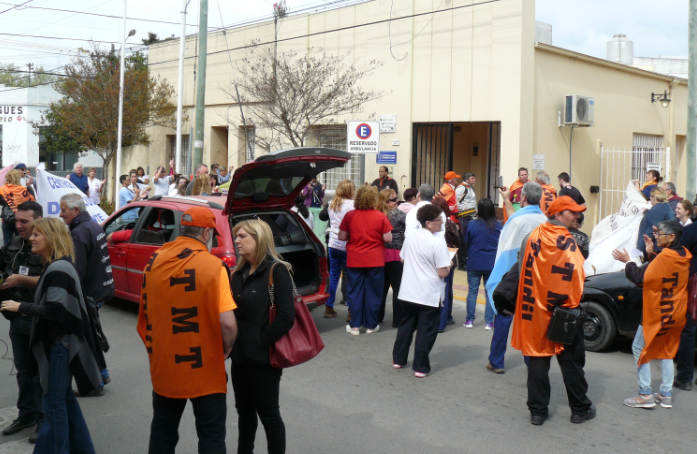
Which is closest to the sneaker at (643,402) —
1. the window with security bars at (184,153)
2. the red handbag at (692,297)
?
the red handbag at (692,297)

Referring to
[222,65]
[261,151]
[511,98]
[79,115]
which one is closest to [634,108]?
[511,98]

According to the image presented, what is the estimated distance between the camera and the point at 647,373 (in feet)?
18.8

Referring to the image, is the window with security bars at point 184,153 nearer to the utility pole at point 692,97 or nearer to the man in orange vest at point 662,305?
the utility pole at point 692,97

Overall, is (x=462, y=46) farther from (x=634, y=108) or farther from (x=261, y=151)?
(x=261, y=151)

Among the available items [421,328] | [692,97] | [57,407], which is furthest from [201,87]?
[57,407]

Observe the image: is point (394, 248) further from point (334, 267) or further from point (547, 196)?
point (547, 196)

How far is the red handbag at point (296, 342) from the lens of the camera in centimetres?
396

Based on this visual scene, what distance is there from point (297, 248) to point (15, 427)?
12.5ft

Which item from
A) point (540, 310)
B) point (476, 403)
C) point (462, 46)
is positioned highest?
point (462, 46)

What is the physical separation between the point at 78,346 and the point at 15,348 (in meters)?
1.00

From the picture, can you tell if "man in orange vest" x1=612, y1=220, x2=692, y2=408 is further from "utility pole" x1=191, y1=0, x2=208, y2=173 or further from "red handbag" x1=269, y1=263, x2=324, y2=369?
"utility pole" x1=191, y1=0, x2=208, y2=173

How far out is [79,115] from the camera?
24.8 m

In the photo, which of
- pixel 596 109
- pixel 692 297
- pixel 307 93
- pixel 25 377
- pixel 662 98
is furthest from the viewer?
pixel 662 98

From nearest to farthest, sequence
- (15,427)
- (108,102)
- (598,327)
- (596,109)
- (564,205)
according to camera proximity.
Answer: (15,427) → (564,205) → (598,327) → (596,109) → (108,102)
